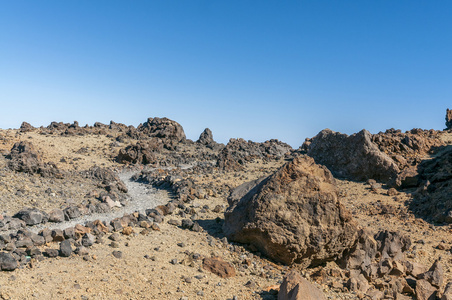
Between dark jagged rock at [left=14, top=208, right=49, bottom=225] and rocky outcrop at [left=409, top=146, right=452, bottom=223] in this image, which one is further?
rocky outcrop at [left=409, top=146, right=452, bottom=223]

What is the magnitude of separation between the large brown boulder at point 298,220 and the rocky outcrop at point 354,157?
11081 mm

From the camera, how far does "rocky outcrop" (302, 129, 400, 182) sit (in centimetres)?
1897

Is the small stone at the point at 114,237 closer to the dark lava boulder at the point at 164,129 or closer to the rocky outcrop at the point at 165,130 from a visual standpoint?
the rocky outcrop at the point at 165,130

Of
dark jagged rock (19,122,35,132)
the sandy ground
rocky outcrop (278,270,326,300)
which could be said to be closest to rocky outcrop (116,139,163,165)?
the sandy ground

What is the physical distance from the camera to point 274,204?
29.4ft

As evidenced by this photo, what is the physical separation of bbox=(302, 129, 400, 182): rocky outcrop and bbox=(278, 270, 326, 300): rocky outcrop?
1378cm

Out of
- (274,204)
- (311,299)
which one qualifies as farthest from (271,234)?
(311,299)

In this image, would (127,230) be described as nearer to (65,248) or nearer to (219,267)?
(65,248)

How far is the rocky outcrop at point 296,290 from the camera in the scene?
6102 mm

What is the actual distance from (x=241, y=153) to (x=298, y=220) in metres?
21.1

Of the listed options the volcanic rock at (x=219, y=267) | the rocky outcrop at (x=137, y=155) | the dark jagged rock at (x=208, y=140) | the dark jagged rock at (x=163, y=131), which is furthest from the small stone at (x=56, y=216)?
the dark jagged rock at (x=208, y=140)

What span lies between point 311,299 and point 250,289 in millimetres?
1731

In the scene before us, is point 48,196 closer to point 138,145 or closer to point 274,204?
point 274,204

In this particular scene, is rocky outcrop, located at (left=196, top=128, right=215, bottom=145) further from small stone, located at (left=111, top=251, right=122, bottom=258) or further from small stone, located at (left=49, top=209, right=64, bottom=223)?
small stone, located at (left=111, top=251, right=122, bottom=258)
